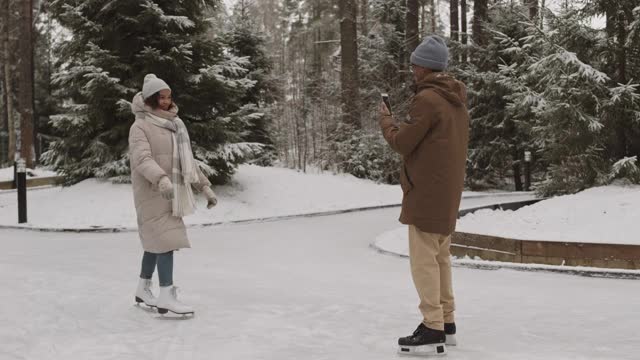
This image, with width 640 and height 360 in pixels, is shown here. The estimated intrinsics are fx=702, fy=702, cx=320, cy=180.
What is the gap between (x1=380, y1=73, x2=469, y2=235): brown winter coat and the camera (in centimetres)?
479

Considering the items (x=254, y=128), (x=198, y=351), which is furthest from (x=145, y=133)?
(x=254, y=128)

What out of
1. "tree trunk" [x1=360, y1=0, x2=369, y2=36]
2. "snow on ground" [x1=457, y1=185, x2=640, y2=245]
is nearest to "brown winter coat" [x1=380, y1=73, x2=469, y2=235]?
"snow on ground" [x1=457, y1=185, x2=640, y2=245]

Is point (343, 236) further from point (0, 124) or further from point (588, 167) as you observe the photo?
point (0, 124)

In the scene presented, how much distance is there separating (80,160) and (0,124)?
34919 millimetres

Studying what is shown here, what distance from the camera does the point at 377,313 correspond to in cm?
646

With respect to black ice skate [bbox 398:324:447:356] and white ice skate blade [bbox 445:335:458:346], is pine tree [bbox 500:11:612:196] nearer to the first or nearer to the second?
white ice skate blade [bbox 445:335:458:346]

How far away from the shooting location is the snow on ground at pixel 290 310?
5.16 meters

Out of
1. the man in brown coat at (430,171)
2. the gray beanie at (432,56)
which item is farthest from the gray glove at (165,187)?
the gray beanie at (432,56)

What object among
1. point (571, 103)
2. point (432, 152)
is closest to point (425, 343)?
point (432, 152)

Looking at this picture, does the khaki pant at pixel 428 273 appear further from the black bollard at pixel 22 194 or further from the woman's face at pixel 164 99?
the black bollard at pixel 22 194

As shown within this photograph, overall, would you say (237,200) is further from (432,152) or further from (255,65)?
(432,152)

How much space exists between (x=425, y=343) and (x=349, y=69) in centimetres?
2442

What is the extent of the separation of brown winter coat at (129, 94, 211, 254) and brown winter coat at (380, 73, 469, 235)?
7.06ft

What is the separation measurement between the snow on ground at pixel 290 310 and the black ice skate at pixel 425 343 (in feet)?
0.35
